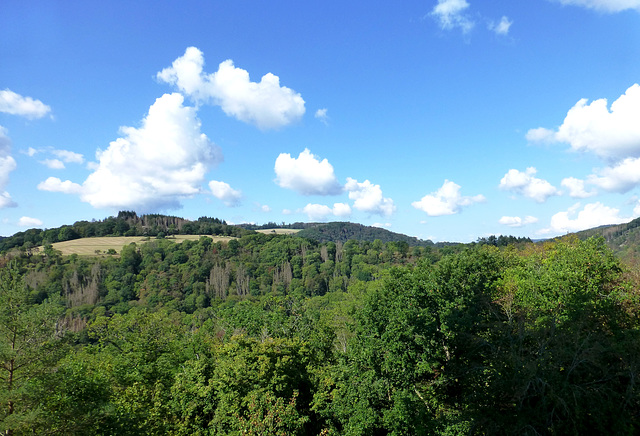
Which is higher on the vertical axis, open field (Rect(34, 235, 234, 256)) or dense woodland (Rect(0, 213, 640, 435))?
open field (Rect(34, 235, 234, 256))

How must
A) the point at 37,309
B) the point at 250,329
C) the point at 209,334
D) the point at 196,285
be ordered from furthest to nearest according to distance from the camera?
the point at 196,285 → the point at 209,334 → the point at 250,329 → the point at 37,309

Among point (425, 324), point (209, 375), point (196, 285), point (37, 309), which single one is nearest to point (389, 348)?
point (425, 324)

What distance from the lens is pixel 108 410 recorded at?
42.4 ft

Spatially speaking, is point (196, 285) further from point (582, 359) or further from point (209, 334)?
point (582, 359)

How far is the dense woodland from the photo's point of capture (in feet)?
44.5

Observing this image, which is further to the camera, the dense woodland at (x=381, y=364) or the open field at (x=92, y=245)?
the open field at (x=92, y=245)

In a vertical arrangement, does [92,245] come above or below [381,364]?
above

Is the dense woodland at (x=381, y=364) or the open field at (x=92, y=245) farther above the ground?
the open field at (x=92, y=245)

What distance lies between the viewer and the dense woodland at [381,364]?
44.5 feet

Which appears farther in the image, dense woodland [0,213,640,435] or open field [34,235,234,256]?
open field [34,235,234,256]

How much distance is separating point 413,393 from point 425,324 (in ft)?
15.1

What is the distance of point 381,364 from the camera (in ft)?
62.3

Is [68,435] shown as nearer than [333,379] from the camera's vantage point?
Yes

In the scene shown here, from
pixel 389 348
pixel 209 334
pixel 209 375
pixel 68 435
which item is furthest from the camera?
pixel 209 334
